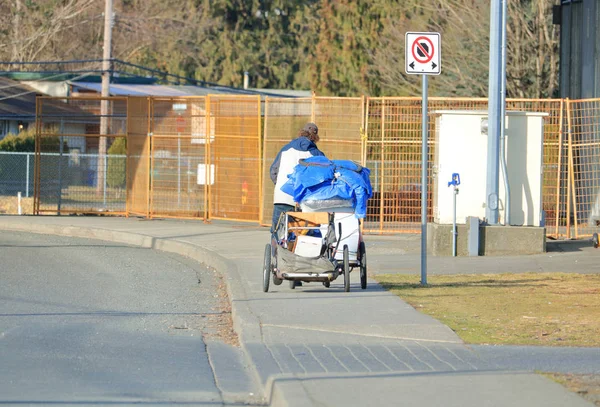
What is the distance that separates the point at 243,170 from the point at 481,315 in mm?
11263

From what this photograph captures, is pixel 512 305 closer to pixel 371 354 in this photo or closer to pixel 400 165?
pixel 371 354

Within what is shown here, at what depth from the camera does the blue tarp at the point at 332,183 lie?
37.3 feet

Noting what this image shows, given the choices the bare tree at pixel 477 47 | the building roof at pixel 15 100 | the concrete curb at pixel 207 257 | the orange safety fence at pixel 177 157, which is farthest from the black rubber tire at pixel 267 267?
the building roof at pixel 15 100

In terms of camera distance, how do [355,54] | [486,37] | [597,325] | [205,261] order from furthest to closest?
Result: [355,54] → [486,37] → [205,261] → [597,325]

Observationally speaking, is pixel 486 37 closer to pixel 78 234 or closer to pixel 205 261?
pixel 78 234

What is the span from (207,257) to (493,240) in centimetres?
452

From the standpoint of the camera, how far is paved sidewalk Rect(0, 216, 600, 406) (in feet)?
21.9

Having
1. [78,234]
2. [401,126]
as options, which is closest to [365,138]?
[401,126]

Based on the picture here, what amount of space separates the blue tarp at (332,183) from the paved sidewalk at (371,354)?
1.11 metres

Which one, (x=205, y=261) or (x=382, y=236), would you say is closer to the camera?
(x=205, y=261)

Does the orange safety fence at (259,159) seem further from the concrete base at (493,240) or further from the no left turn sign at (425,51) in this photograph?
the no left turn sign at (425,51)

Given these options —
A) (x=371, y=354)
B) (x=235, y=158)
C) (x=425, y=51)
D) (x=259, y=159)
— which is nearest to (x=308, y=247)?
(x=425, y=51)

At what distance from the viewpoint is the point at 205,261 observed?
15.9 metres

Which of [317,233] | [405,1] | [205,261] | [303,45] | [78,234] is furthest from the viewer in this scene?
[303,45]
